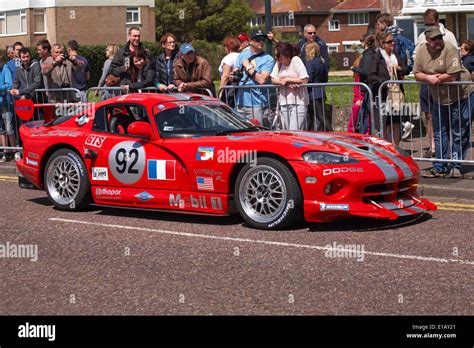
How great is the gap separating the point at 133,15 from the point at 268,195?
6063 cm

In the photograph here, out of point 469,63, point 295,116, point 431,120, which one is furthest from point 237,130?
point 469,63

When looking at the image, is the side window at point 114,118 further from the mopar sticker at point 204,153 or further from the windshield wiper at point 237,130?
the mopar sticker at point 204,153

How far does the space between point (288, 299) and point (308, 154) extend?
291cm

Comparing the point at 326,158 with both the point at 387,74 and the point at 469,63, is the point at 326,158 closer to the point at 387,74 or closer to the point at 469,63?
the point at 387,74

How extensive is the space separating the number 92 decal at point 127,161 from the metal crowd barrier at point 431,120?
13.3ft

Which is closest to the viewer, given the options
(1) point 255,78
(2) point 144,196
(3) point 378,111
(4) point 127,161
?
(2) point 144,196

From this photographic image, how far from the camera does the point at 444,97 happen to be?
13.3 m

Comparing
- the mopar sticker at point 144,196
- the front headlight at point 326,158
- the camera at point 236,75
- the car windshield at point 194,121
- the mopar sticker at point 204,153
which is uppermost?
the camera at point 236,75

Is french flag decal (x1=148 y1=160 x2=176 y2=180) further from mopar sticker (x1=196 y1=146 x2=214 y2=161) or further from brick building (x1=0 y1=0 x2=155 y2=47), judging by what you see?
brick building (x1=0 y1=0 x2=155 y2=47)

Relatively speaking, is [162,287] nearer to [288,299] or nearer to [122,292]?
[122,292]

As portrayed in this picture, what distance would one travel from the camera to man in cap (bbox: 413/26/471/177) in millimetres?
13094

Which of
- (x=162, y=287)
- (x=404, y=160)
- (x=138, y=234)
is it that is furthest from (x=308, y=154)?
(x=162, y=287)

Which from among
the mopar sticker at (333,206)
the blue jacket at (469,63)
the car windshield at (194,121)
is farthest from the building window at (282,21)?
the mopar sticker at (333,206)

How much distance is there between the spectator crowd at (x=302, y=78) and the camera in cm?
1330
